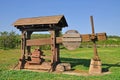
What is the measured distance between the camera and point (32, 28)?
18.0 metres

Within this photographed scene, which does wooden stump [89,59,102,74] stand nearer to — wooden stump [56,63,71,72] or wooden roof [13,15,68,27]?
wooden stump [56,63,71,72]

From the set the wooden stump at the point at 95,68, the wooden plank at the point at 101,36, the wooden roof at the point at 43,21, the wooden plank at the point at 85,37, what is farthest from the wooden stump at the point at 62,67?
the wooden plank at the point at 101,36

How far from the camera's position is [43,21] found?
17188 millimetres

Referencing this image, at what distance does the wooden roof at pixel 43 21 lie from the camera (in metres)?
16.7

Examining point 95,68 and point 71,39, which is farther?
point 71,39

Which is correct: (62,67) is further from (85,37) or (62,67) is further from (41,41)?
(41,41)

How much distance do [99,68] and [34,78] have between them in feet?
15.6

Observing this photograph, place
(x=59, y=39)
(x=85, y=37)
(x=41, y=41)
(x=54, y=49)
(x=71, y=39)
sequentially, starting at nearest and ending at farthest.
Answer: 1. (x=85, y=37)
2. (x=71, y=39)
3. (x=59, y=39)
4. (x=54, y=49)
5. (x=41, y=41)

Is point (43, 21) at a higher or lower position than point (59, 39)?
higher

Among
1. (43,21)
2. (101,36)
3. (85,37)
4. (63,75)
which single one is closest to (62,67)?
(63,75)

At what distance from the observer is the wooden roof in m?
16.7

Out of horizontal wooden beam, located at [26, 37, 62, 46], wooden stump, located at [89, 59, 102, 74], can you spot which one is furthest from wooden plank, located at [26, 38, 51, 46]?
wooden stump, located at [89, 59, 102, 74]

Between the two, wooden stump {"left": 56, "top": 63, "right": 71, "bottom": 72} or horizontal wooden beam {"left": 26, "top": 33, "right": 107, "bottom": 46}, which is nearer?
horizontal wooden beam {"left": 26, "top": 33, "right": 107, "bottom": 46}

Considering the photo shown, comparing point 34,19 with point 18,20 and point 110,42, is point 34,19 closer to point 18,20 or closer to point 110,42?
point 18,20
